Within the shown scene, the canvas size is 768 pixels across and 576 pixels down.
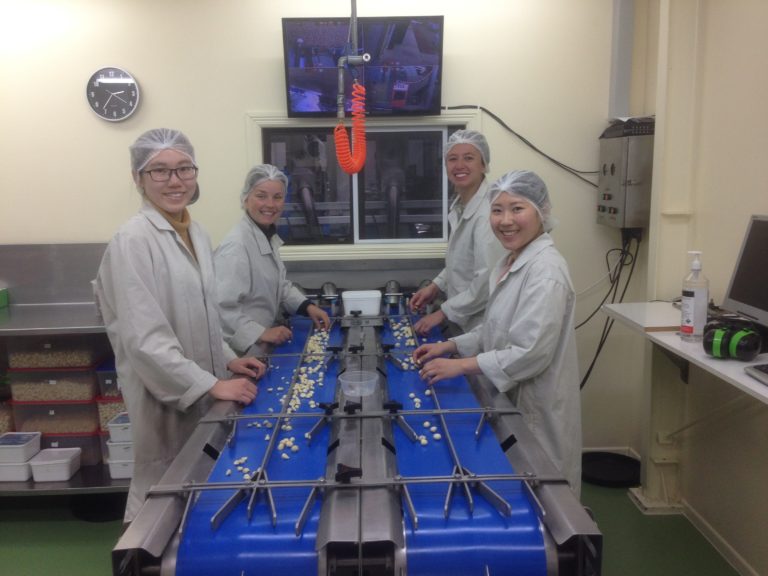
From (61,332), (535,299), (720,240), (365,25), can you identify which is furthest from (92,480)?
(720,240)

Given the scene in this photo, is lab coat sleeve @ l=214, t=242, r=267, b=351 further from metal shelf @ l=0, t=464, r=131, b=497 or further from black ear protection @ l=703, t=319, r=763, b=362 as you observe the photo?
black ear protection @ l=703, t=319, r=763, b=362

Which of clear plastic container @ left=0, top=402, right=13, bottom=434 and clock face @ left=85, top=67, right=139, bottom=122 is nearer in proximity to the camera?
clear plastic container @ left=0, top=402, right=13, bottom=434

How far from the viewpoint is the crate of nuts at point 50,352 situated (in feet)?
9.21

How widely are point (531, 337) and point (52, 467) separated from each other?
2.24 metres

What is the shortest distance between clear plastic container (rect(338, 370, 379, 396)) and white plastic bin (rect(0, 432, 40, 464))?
1805 millimetres

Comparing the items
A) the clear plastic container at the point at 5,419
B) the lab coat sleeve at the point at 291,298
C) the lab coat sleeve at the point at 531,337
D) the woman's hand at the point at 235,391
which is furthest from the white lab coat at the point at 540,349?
the clear plastic container at the point at 5,419

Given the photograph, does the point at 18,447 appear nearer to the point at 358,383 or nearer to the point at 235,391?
the point at 235,391

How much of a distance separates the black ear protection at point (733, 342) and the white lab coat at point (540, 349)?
0.41m

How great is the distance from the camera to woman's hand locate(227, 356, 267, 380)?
1943 millimetres

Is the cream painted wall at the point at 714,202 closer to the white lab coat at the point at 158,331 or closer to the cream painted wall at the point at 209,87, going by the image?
the cream painted wall at the point at 209,87

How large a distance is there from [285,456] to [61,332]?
170 cm

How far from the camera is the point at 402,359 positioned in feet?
6.84

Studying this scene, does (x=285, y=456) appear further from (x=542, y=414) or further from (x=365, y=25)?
(x=365, y=25)

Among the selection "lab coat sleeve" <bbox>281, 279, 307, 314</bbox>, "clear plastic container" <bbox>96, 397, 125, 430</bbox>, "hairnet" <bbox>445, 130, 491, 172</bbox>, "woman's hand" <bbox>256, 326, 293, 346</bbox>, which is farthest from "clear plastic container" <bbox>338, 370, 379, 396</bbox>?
"clear plastic container" <bbox>96, 397, 125, 430</bbox>
